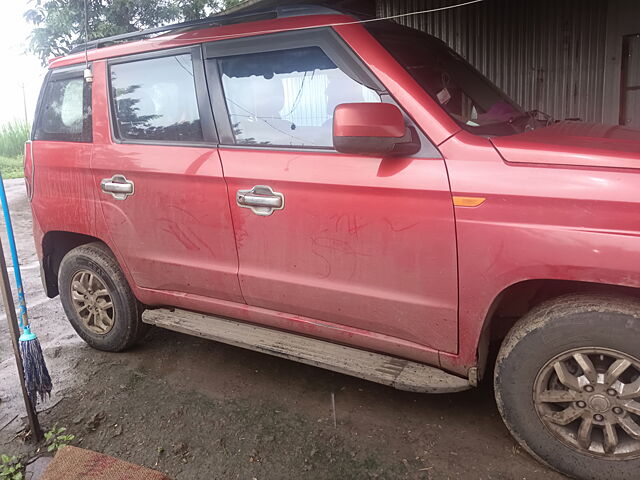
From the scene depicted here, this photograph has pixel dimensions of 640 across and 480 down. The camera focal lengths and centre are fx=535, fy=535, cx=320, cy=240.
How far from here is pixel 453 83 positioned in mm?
2887

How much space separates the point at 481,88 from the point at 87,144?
2.51 meters

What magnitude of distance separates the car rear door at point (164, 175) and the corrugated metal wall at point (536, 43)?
445 centimetres

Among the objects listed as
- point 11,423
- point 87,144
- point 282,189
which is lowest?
point 11,423

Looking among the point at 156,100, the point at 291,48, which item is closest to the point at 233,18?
the point at 291,48

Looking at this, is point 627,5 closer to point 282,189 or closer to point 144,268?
point 282,189

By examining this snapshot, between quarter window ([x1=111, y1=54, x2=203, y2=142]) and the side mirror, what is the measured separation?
107 cm

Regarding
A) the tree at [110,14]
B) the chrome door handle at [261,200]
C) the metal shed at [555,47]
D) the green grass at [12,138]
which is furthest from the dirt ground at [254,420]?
the green grass at [12,138]

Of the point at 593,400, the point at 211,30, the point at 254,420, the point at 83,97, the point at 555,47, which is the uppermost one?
the point at 555,47

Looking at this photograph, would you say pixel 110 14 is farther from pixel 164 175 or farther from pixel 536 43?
pixel 536 43

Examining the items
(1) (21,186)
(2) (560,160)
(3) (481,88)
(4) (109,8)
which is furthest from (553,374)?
(1) (21,186)

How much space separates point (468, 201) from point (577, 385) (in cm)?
89

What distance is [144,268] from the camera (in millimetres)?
3412

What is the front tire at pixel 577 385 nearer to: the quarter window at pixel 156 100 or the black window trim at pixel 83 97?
the quarter window at pixel 156 100

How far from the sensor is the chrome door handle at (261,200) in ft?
8.97
